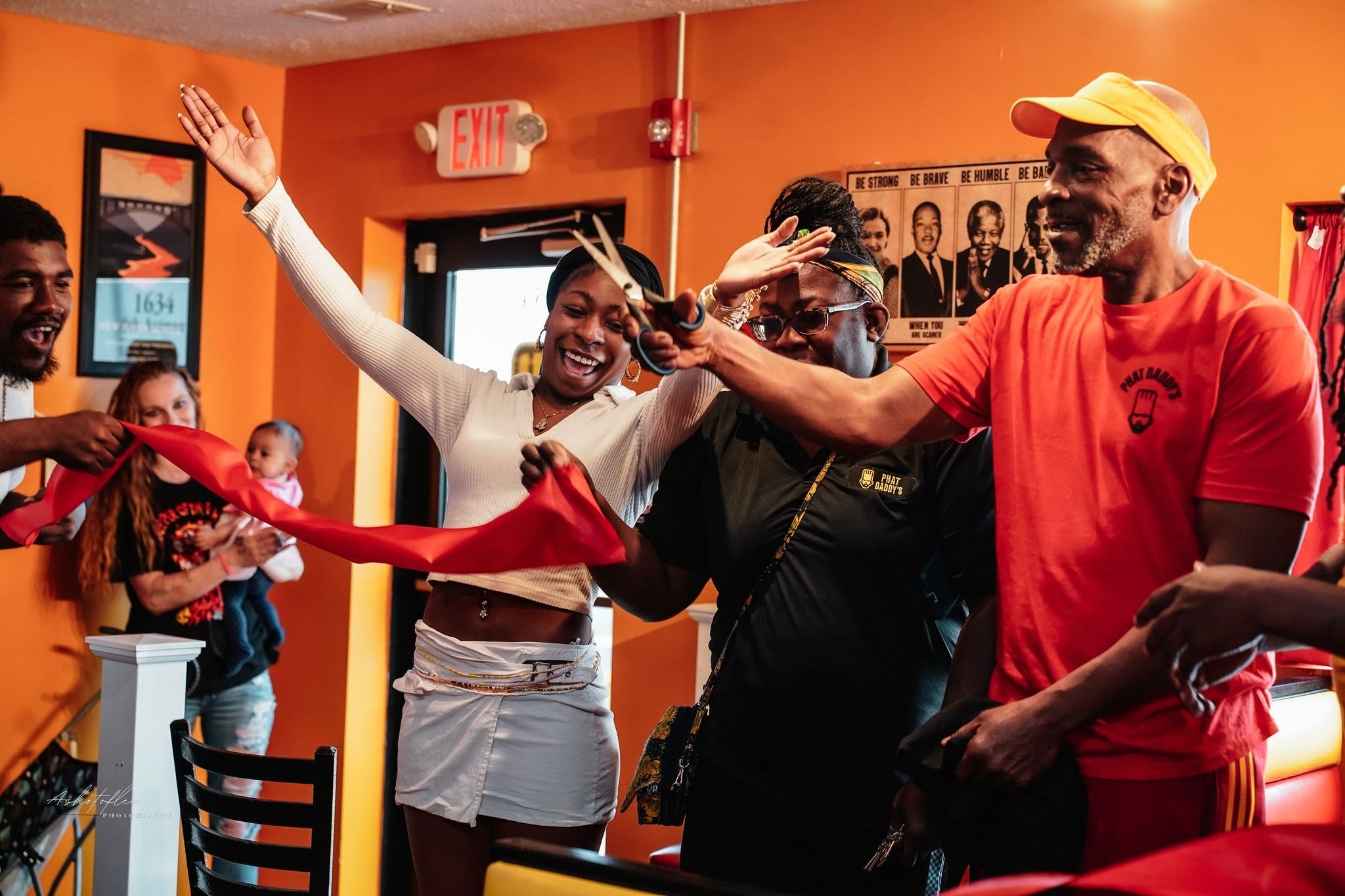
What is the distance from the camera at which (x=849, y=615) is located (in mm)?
2139

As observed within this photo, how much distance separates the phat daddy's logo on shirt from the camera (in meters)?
2.16

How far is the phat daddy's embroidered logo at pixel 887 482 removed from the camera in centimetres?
216

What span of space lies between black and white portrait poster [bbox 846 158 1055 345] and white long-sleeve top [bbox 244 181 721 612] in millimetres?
1477

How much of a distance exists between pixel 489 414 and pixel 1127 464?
1.30 m

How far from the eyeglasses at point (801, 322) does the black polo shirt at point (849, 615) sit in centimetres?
24

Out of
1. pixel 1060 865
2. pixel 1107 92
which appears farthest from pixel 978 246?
pixel 1060 865

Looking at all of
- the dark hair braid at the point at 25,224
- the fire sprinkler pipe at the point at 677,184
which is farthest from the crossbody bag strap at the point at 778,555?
the dark hair braid at the point at 25,224

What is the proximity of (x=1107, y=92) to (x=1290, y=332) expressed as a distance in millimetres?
403

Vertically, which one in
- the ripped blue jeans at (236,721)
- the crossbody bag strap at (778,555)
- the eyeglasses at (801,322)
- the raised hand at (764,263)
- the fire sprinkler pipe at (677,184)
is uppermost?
the fire sprinkler pipe at (677,184)

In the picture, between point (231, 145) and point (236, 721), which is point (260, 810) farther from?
point (236, 721)

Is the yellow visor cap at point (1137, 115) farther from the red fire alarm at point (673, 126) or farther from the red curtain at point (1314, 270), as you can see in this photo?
the red fire alarm at point (673, 126)

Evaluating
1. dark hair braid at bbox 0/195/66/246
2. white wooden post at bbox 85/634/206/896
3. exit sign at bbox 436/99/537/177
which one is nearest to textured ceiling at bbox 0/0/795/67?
exit sign at bbox 436/99/537/177

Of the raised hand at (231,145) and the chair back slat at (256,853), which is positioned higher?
the raised hand at (231,145)

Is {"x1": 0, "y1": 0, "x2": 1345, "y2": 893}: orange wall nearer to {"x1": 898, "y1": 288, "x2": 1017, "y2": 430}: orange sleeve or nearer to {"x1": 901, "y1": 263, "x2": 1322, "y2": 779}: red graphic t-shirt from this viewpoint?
{"x1": 898, "y1": 288, "x2": 1017, "y2": 430}: orange sleeve
